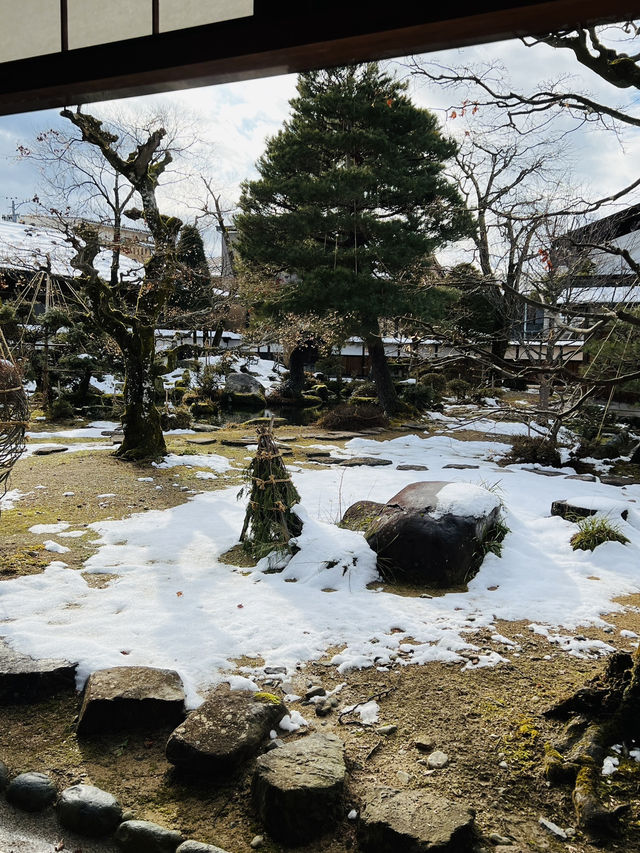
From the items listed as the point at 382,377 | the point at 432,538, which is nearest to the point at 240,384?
the point at 382,377

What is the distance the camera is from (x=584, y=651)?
315 cm

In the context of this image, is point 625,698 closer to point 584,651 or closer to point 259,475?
point 584,651

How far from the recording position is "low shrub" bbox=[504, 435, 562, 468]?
28.3ft

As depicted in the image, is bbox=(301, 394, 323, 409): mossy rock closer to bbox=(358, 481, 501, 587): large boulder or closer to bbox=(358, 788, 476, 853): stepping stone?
bbox=(358, 481, 501, 587): large boulder

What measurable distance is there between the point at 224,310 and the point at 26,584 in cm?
1290

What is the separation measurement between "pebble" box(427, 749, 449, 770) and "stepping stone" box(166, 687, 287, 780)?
2.17 ft

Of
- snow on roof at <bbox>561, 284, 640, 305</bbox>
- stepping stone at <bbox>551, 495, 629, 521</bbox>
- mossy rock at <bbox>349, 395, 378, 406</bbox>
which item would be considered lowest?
stepping stone at <bbox>551, 495, 629, 521</bbox>

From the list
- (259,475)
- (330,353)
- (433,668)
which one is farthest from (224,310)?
(433,668)

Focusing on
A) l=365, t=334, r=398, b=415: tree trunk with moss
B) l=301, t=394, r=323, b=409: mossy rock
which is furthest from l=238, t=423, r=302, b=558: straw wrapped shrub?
l=301, t=394, r=323, b=409: mossy rock

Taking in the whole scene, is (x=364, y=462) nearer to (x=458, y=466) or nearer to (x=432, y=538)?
(x=458, y=466)

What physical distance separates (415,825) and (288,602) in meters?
1.98

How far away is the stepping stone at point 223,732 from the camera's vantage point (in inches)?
85.5

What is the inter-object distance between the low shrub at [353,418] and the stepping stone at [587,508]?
6904mm

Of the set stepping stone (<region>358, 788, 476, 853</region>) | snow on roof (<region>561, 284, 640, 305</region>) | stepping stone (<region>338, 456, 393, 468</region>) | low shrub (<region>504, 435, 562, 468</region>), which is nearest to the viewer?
stepping stone (<region>358, 788, 476, 853</region>)
